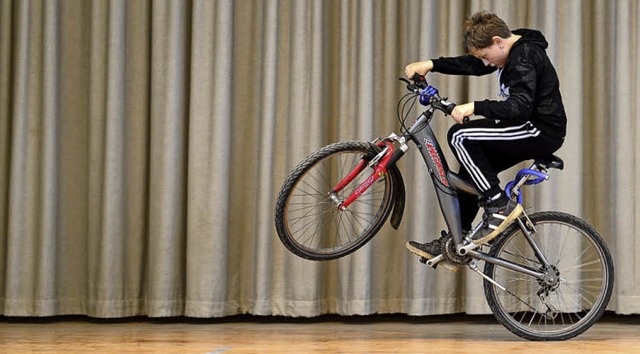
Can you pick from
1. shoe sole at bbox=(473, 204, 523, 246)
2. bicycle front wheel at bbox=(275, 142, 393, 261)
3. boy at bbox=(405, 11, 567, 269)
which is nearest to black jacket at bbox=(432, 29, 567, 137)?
boy at bbox=(405, 11, 567, 269)

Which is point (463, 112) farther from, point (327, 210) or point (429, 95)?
point (327, 210)

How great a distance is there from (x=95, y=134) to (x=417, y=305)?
174 cm

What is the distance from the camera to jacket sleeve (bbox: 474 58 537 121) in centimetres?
359

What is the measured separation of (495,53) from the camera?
375cm

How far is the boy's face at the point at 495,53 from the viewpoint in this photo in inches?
147

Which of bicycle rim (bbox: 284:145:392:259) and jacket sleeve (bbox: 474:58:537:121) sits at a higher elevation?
jacket sleeve (bbox: 474:58:537:121)

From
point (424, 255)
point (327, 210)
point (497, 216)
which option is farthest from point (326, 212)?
point (497, 216)

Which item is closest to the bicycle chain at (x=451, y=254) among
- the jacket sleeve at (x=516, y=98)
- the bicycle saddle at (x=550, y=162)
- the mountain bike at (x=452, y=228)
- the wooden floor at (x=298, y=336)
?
the mountain bike at (x=452, y=228)

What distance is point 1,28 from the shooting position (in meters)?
4.52

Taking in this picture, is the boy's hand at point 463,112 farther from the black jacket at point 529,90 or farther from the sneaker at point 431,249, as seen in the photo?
the sneaker at point 431,249

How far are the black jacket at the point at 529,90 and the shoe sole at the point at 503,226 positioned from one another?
0.34 m

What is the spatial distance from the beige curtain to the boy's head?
755mm

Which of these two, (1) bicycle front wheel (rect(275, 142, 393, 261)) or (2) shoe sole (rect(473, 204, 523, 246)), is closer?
(2) shoe sole (rect(473, 204, 523, 246))

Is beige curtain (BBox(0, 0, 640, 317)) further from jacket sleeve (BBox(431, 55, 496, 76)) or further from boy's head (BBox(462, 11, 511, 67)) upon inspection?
boy's head (BBox(462, 11, 511, 67))
